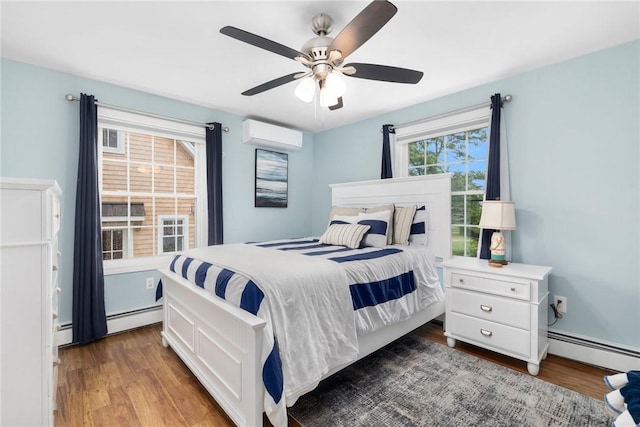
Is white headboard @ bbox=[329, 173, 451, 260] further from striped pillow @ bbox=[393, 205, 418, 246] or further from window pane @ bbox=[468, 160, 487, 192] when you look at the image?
window pane @ bbox=[468, 160, 487, 192]

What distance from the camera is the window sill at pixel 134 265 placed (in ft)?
9.30

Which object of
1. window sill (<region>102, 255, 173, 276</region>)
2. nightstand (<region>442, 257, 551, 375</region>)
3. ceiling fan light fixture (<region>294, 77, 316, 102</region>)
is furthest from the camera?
window sill (<region>102, 255, 173, 276</region>)

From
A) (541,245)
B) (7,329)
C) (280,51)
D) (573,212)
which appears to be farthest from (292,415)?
(573,212)

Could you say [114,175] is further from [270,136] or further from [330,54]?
[330,54]

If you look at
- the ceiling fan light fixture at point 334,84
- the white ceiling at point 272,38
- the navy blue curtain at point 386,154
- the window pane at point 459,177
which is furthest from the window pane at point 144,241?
the window pane at point 459,177

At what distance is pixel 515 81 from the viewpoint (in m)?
2.61

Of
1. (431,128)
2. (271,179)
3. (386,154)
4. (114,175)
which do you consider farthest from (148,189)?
(431,128)

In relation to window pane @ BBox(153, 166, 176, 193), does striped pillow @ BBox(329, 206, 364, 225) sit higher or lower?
lower

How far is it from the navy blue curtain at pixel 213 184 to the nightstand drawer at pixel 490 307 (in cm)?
259

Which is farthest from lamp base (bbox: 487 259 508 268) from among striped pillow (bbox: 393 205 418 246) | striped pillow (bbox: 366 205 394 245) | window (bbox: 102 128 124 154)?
window (bbox: 102 128 124 154)

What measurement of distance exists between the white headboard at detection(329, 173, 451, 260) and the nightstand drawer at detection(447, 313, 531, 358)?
65 centimetres

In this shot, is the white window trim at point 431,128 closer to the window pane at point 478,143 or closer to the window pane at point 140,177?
the window pane at point 478,143

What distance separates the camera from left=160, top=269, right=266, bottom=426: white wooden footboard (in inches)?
55.5

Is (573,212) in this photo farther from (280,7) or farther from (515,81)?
(280,7)
